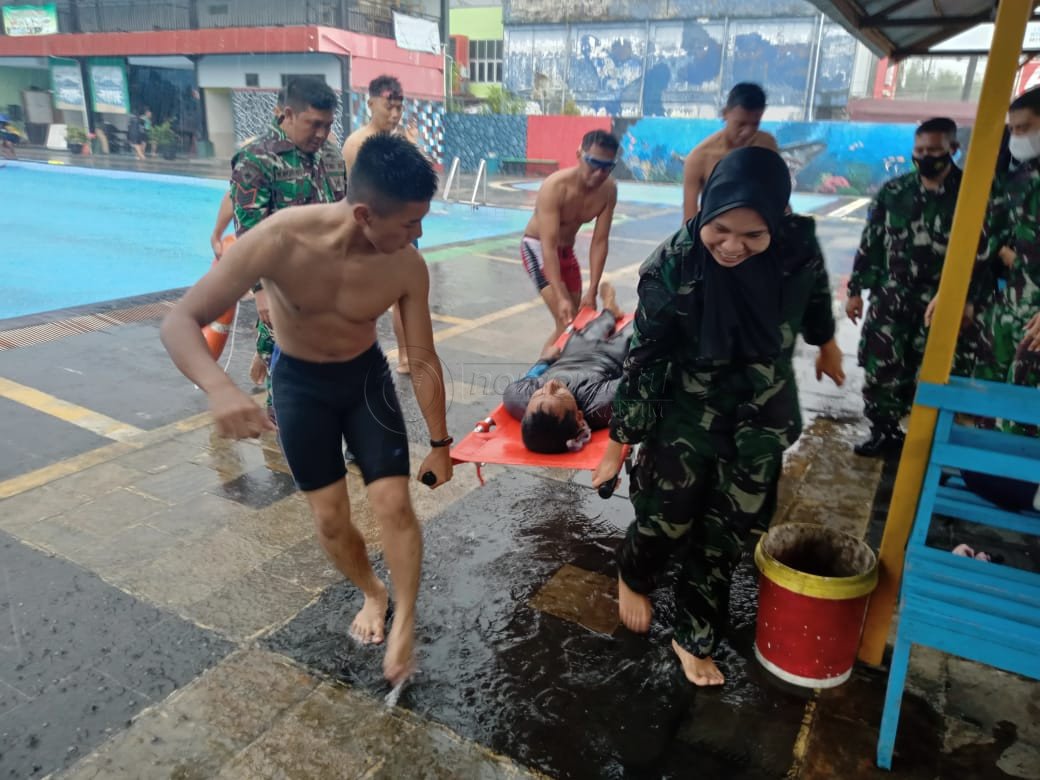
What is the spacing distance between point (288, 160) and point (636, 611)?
9.09 feet

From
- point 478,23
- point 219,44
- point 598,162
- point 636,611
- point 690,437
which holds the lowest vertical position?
point 636,611

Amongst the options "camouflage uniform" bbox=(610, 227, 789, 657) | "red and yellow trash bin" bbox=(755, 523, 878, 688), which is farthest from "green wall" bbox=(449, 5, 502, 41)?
"red and yellow trash bin" bbox=(755, 523, 878, 688)

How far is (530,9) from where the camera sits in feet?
Result: 109

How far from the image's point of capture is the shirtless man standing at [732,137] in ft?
14.1

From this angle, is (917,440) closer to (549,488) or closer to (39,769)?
(549,488)

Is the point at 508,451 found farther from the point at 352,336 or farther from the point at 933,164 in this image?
the point at 933,164

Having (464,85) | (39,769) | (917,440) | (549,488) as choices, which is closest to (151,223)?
(549,488)

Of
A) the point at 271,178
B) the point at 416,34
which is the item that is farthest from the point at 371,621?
the point at 416,34

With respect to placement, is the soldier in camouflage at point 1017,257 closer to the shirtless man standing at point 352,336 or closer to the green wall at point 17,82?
the shirtless man standing at point 352,336

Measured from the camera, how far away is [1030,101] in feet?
11.0

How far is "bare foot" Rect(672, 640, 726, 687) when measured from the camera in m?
2.37

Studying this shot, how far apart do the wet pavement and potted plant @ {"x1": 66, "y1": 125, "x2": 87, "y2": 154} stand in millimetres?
26486

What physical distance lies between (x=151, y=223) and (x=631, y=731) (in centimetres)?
1426

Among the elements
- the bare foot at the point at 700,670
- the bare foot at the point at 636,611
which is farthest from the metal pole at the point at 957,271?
the bare foot at the point at 636,611
